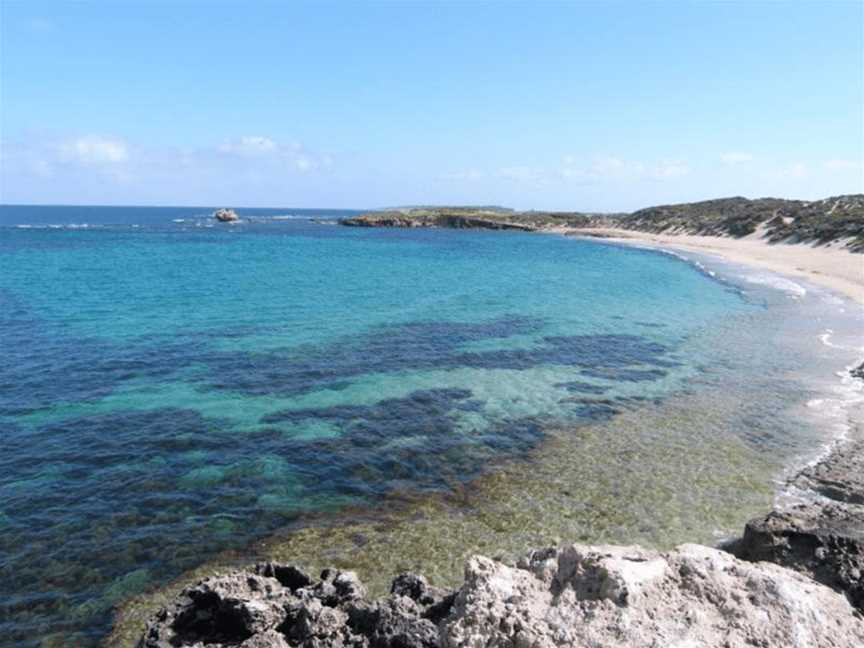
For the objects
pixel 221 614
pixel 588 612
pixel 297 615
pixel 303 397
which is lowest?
pixel 303 397

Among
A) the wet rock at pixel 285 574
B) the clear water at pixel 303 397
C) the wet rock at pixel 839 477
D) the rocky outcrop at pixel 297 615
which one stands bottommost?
the clear water at pixel 303 397

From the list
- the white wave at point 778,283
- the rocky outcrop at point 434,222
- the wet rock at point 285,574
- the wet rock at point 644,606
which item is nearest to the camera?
the wet rock at point 644,606

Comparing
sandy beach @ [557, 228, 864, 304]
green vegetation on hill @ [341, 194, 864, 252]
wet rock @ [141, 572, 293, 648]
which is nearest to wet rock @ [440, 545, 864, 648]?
wet rock @ [141, 572, 293, 648]

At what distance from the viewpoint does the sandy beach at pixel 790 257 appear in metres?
52.6

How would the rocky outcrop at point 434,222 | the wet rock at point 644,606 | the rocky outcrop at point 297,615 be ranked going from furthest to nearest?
the rocky outcrop at point 434,222, the rocky outcrop at point 297,615, the wet rock at point 644,606

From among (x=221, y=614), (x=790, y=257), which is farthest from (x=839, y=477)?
(x=790, y=257)

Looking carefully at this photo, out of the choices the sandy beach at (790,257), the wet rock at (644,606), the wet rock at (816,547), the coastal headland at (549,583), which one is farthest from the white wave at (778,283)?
the wet rock at (644,606)

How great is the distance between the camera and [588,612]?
20.8 ft

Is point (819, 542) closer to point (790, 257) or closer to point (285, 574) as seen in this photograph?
point (285, 574)

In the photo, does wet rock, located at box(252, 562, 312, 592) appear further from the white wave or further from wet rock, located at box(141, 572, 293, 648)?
the white wave

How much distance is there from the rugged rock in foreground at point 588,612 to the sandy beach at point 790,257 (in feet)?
150

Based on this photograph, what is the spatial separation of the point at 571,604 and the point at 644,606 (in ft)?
2.53

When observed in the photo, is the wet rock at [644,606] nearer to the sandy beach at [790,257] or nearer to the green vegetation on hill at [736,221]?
the sandy beach at [790,257]

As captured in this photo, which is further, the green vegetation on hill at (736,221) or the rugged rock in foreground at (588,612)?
the green vegetation on hill at (736,221)
